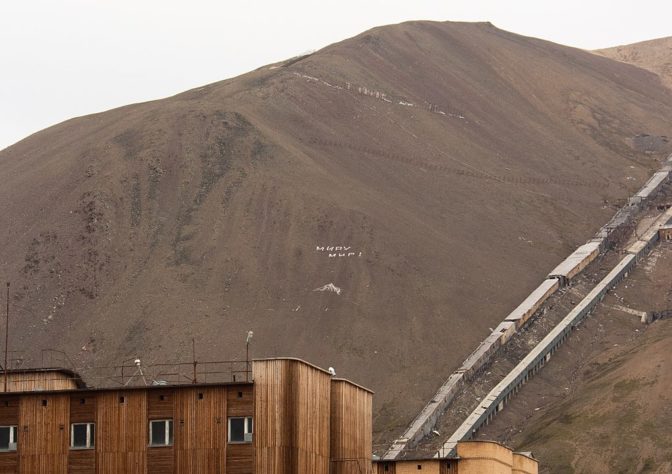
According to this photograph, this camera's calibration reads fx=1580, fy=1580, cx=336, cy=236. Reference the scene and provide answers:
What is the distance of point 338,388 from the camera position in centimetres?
4381

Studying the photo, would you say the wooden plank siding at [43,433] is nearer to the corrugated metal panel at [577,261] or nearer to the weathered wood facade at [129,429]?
the weathered wood facade at [129,429]

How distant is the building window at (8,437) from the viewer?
4147 cm

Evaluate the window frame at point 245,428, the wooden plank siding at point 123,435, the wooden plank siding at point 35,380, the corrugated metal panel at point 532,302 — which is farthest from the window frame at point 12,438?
the corrugated metal panel at point 532,302

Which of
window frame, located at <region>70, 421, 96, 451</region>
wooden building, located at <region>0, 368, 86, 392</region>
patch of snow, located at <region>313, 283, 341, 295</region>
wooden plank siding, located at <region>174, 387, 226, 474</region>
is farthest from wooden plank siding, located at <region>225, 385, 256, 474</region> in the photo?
patch of snow, located at <region>313, 283, 341, 295</region>

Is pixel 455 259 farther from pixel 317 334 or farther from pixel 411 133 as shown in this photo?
pixel 411 133

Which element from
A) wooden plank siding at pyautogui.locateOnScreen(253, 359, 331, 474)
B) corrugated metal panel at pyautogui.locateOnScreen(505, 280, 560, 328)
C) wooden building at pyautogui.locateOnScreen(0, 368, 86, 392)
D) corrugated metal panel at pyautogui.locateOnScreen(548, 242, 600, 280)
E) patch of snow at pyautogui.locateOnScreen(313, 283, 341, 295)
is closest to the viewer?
wooden plank siding at pyautogui.locateOnScreen(253, 359, 331, 474)

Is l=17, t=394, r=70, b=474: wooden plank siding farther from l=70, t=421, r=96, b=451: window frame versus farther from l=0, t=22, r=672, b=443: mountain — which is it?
l=0, t=22, r=672, b=443: mountain

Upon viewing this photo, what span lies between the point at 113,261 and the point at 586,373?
3955 centimetres

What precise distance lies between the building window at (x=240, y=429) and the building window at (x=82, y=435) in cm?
368

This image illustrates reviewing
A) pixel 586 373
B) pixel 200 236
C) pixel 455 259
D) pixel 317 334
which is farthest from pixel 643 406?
pixel 200 236

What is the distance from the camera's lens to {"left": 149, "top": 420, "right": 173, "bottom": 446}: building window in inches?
1606

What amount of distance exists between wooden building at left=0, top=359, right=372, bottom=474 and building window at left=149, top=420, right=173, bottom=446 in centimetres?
3

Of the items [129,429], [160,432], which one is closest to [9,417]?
[129,429]

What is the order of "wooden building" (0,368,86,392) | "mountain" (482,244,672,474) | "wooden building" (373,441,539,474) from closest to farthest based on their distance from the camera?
"wooden building" (0,368,86,392)
"wooden building" (373,441,539,474)
"mountain" (482,244,672,474)
